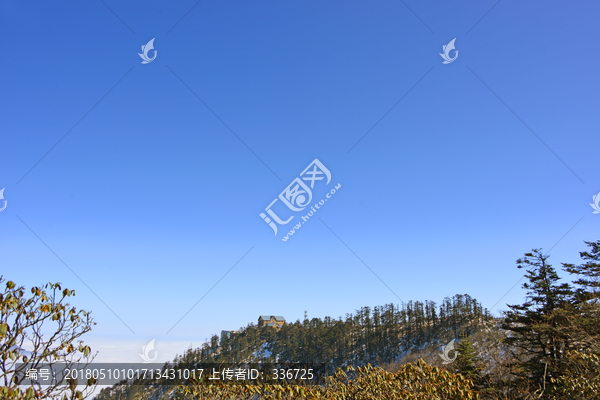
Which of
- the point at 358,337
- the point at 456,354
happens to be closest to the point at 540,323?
the point at 456,354

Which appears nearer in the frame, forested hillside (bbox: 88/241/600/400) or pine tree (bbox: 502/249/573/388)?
forested hillside (bbox: 88/241/600/400)

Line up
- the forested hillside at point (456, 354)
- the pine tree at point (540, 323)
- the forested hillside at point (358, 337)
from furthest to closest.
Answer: the forested hillside at point (358, 337)
the pine tree at point (540, 323)
the forested hillside at point (456, 354)

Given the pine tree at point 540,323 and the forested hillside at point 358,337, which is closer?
the pine tree at point 540,323

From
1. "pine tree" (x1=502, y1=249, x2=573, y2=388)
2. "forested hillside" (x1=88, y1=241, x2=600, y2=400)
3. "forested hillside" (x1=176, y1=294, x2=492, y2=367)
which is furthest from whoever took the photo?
"forested hillside" (x1=176, y1=294, x2=492, y2=367)

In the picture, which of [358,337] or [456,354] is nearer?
[456,354]

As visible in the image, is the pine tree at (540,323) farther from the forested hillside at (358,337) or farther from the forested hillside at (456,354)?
the forested hillside at (358,337)

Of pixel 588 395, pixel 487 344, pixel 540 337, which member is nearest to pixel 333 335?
pixel 487 344

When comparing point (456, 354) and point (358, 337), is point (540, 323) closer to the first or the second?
point (456, 354)

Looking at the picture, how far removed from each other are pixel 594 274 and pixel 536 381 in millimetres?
12282

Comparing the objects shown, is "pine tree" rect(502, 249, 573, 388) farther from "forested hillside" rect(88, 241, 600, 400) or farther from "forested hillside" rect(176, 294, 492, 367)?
"forested hillside" rect(176, 294, 492, 367)

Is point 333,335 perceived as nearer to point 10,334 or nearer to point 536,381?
point 536,381

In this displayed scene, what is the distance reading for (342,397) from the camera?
8.16m

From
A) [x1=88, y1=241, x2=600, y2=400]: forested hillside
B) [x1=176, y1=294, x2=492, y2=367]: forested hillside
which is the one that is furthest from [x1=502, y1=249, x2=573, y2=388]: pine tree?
[x1=176, y1=294, x2=492, y2=367]: forested hillside

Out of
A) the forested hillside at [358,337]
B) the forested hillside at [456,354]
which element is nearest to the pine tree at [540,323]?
the forested hillside at [456,354]
